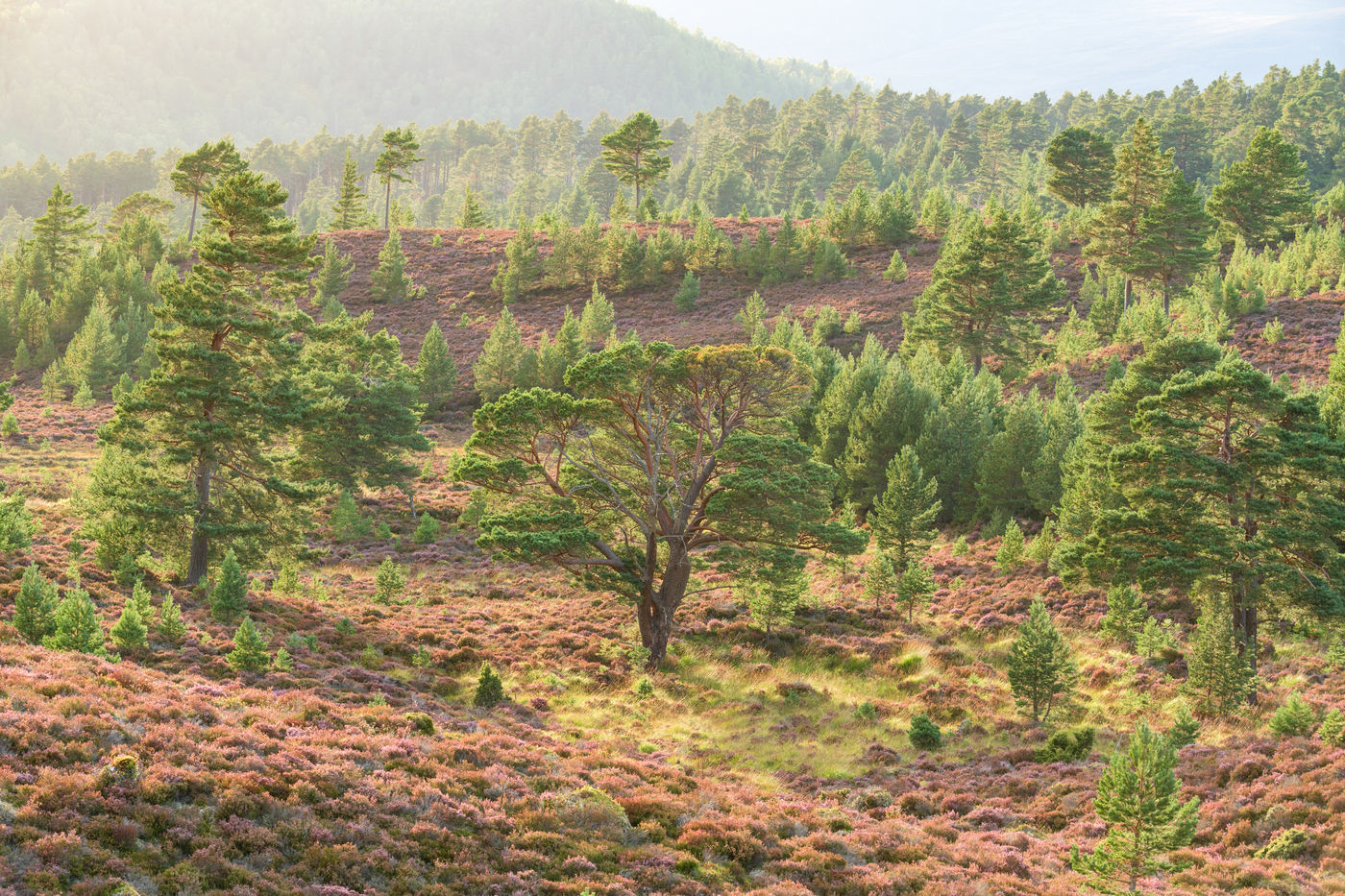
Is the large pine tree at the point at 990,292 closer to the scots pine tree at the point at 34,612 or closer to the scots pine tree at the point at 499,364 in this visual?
the scots pine tree at the point at 499,364

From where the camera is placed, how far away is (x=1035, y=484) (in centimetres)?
3359

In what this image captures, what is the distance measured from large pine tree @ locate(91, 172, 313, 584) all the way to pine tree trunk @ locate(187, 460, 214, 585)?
0.03 metres

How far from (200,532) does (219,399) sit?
13.5 ft

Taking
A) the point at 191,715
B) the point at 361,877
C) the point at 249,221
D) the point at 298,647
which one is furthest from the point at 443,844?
the point at 249,221

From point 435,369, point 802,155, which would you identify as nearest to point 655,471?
point 435,369

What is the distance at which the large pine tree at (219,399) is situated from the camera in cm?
2280

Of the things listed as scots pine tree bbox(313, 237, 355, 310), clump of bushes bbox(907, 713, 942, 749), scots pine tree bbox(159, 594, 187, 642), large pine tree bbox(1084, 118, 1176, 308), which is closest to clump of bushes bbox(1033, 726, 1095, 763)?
clump of bushes bbox(907, 713, 942, 749)

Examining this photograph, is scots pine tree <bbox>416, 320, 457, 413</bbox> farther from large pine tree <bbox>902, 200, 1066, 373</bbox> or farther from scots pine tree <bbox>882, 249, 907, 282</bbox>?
scots pine tree <bbox>882, 249, 907, 282</bbox>

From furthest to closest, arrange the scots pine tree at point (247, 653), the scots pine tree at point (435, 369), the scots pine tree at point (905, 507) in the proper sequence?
the scots pine tree at point (435, 369), the scots pine tree at point (905, 507), the scots pine tree at point (247, 653)

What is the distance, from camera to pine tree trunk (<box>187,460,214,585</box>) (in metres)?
23.4

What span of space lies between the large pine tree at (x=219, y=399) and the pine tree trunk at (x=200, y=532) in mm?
29

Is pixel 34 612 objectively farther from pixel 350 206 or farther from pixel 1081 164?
pixel 350 206

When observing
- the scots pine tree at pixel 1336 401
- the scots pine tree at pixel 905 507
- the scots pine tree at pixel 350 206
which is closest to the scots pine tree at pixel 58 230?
the scots pine tree at pixel 350 206

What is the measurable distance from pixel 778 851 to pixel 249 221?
22.1 m
